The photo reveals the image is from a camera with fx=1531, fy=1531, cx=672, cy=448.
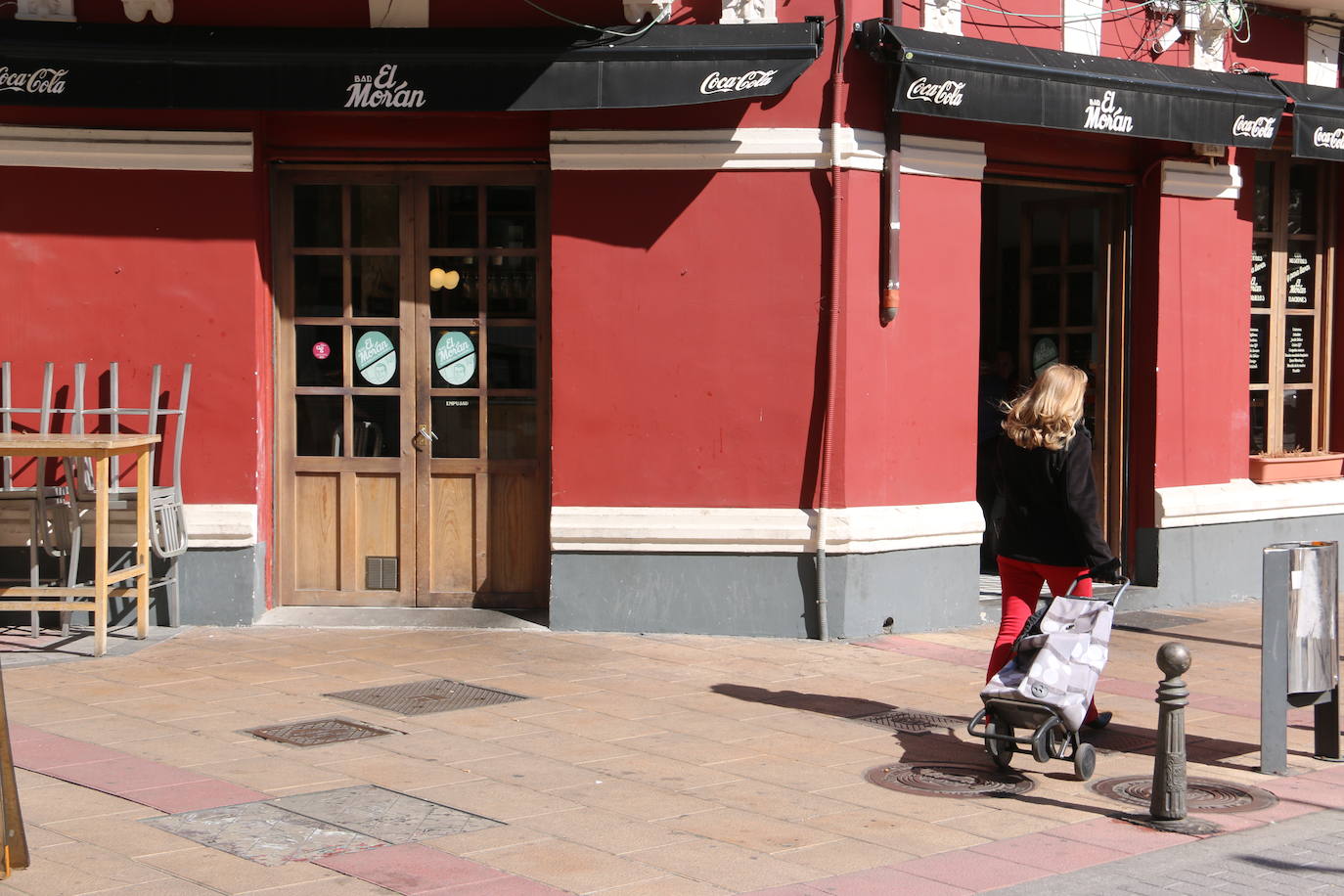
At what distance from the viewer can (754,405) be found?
32.6 feet

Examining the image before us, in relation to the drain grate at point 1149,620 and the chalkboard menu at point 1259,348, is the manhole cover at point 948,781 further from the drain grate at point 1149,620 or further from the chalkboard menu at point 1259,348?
the chalkboard menu at point 1259,348

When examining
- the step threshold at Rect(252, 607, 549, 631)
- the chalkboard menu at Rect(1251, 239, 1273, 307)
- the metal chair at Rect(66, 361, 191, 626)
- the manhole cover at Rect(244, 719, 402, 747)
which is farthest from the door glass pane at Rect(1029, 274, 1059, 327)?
the manhole cover at Rect(244, 719, 402, 747)

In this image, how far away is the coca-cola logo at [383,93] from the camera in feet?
31.1

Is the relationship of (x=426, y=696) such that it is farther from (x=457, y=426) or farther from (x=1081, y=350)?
(x=1081, y=350)

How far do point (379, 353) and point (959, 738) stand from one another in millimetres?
4977

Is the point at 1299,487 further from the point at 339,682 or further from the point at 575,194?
the point at 339,682

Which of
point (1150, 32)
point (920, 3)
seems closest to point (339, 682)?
point (920, 3)

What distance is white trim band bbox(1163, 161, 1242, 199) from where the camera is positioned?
11.4 metres

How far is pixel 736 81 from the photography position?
939 cm

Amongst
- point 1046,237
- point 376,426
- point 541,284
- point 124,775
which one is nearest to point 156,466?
point 376,426

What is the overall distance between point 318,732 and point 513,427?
3584 millimetres

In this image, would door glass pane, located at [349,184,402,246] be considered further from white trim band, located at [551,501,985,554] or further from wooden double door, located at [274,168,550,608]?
white trim band, located at [551,501,985,554]

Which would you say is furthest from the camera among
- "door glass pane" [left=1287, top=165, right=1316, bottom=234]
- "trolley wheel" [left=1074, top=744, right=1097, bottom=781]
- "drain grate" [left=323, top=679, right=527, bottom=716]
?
"door glass pane" [left=1287, top=165, right=1316, bottom=234]

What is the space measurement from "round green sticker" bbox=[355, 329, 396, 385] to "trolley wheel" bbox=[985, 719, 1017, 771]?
17.3 feet
